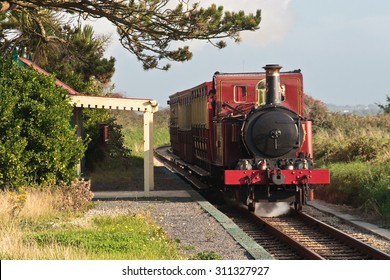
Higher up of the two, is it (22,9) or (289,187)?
(22,9)

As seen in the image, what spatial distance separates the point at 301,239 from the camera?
13.9 m

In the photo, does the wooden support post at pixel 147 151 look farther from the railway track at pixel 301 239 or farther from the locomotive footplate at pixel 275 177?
the locomotive footplate at pixel 275 177

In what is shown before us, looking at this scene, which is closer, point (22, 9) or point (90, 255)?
point (90, 255)

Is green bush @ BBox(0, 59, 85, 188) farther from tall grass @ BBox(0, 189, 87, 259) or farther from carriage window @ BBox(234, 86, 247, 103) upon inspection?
carriage window @ BBox(234, 86, 247, 103)

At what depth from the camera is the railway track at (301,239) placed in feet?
39.8

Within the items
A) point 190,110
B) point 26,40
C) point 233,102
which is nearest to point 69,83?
point 26,40

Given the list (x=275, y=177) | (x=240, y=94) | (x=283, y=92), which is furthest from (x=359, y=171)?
(x=275, y=177)

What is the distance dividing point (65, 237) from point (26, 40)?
13304 millimetres

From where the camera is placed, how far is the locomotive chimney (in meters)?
16.1

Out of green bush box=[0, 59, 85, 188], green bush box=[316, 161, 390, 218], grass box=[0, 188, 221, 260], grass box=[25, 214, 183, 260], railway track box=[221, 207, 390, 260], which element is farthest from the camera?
green bush box=[0, 59, 85, 188]

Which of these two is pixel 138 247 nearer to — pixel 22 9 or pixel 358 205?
pixel 358 205

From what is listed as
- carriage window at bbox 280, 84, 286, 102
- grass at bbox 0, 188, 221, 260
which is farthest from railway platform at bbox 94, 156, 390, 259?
carriage window at bbox 280, 84, 286, 102

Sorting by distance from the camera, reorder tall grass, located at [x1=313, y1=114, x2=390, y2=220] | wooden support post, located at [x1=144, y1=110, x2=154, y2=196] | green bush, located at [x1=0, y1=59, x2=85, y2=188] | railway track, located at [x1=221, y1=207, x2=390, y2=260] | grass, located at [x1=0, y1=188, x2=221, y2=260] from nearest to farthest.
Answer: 1. grass, located at [x1=0, y1=188, x2=221, y2=260]
2. railway track, located at [x1=221, y1=207, x2=390, y2=260]
3. tall grass, located at [x1=313, y1=114, x2=390, y2=220]
4. green bush, located at [x1=0, y1=59, x2=85, y2=188]
5. wooden support post, located at [x1=144, y1=110, x2=154, y2=196]

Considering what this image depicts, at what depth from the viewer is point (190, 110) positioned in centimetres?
2291
